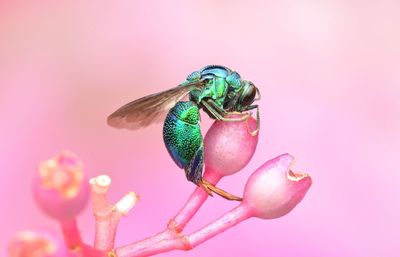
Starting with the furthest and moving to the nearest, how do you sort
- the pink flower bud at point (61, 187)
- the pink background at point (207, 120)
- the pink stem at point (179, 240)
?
the pink background at point (207, 120), the pink stem at point (179, 240), the pink flower bud at point (61, 187)

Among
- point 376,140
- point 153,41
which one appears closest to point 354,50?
point 376,140

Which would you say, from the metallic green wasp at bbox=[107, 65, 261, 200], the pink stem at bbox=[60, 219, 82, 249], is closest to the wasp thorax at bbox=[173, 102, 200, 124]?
the metallic green wasp at bbox=[107, 65, 261, 200]

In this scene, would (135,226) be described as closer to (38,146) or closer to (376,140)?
(38,146)

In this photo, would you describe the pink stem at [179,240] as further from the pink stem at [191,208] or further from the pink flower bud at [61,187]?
the pink flower bud at [61,187]

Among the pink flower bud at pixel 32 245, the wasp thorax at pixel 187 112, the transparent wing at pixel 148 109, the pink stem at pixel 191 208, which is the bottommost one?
the pink stem at pixel 191 208

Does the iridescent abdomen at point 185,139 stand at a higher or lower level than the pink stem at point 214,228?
higher

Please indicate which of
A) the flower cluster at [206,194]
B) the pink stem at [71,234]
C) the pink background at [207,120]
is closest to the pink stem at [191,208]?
the flower cluster at [206,194]
